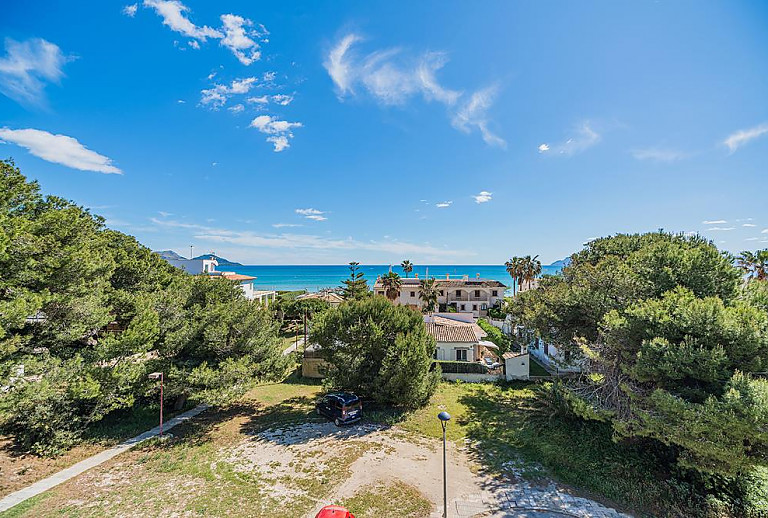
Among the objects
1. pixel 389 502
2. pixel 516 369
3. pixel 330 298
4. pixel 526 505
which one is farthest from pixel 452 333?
pixel 330 298

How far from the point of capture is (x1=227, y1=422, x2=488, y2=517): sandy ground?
11664 millimetres

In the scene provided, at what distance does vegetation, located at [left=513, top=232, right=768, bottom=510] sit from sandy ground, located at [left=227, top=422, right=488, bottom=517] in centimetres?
603

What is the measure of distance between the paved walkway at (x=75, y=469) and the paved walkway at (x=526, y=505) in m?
13.9

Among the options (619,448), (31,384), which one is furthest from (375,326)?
(31,384)

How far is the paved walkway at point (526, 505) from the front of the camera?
399 inches

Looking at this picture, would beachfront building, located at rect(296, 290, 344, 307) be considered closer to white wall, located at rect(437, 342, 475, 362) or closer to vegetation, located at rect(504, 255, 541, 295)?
white wall, located at rect(437, 342, 475, 362)

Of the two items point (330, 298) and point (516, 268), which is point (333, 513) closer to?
point (330, 298)

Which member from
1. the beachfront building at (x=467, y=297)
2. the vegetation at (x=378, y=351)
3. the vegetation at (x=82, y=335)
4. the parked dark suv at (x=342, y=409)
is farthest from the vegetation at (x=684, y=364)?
the beachfront building at (x=467, y=297)

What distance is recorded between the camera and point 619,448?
45.1 feet

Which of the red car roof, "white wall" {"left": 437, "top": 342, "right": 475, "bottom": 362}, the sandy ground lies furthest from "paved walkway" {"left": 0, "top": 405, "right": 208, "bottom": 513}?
"white wall" {"left": 437, "top": 342, "right": 475, "bottom": 362}

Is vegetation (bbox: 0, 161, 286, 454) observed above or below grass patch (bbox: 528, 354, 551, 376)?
above

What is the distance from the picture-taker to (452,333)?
93.7 ft

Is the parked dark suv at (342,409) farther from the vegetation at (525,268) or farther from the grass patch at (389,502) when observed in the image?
the vegetation at (525,268)

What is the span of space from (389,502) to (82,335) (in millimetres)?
14586
